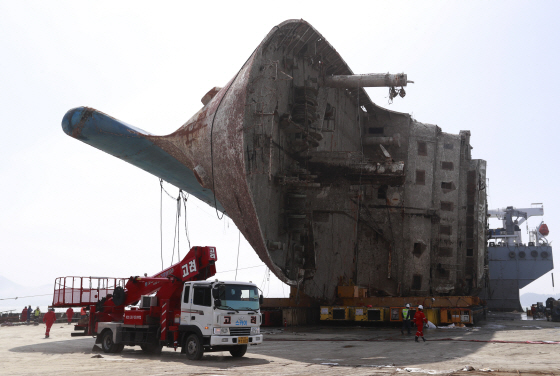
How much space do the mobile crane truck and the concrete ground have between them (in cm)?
49

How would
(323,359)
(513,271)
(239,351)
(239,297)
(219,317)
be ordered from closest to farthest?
(323,359)
(219,317)
(239,297)
(239,351)
(513,271)

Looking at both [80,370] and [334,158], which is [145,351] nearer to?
Answer: [80,370]

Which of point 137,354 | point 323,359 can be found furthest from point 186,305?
point 323,359

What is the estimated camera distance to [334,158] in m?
26.3

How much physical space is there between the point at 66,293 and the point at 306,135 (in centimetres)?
1283

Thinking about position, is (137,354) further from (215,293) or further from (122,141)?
(122,141)

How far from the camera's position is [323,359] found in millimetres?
13414

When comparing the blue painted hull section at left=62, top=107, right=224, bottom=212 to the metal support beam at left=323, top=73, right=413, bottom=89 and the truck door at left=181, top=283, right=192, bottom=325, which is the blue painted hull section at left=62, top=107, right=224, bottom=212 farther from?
the truck door at left=181, top=283, right=192, bottom=325

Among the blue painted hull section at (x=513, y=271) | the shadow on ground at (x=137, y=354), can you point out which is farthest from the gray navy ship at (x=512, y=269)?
the shadow on ground at (x=137, y=354)

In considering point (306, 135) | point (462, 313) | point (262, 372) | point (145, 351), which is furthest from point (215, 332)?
point (462, 313)

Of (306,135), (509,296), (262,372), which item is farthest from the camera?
(509,296)

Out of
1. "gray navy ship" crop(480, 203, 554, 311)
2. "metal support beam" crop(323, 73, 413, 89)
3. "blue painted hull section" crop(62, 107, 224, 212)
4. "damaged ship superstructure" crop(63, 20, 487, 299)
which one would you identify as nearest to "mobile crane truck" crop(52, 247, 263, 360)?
"damaged ship superstructure" crop(63, 20, 487, 299)

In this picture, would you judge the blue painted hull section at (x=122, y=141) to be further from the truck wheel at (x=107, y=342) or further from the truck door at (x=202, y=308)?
the truck door at (x=202, y=308)

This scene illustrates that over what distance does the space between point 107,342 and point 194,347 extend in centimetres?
430
